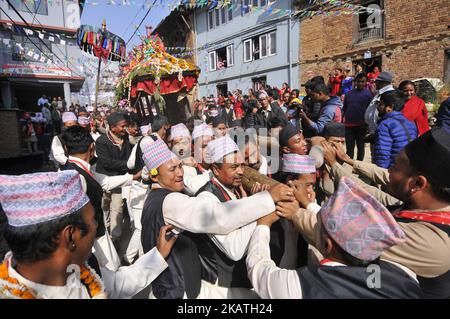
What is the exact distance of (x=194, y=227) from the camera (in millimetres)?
1817

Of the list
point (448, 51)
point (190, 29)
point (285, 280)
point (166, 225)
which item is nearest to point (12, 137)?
point (166, 225)

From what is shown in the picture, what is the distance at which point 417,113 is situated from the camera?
4453 millimetres

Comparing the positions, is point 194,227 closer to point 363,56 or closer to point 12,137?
point 12,137

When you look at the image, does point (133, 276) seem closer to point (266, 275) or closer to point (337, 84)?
point (266, 275)

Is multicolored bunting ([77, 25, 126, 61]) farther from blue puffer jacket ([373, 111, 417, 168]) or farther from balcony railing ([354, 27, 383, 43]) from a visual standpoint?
balcony railing ([354, 27, 383, 43])

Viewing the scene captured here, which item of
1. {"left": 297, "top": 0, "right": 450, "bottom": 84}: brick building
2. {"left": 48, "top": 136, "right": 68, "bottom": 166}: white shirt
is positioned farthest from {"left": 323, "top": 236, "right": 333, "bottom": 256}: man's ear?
{"left": 297, "top": 0, "right": 450, "bottom": 84}: brick building

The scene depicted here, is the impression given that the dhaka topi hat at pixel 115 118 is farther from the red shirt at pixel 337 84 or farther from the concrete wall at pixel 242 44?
the concrete wall at pixel 242 44

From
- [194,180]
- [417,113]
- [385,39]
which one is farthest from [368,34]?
[194,180]

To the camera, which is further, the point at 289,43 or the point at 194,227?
the point at 289,43

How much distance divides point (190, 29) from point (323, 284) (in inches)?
1048

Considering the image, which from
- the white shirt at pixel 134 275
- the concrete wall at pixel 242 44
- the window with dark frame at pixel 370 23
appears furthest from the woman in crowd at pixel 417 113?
the concrete wall at pixel 242 44

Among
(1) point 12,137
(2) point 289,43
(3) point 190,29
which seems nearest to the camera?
(1) point 12,137

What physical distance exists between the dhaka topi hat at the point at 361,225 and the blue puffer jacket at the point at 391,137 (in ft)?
8.17

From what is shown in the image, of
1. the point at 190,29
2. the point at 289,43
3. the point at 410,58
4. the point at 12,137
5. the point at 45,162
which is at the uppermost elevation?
the point at 190,29
